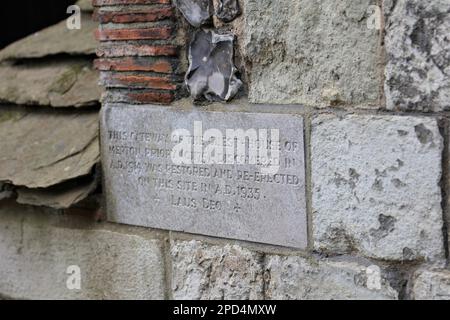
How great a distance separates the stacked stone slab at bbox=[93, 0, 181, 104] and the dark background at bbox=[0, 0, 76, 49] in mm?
2278

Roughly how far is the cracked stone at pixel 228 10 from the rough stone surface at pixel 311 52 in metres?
0.04

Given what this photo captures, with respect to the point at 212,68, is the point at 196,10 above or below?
above

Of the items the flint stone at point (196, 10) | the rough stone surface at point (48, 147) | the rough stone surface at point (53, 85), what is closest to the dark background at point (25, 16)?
the rough stone surface at point (53, 85)

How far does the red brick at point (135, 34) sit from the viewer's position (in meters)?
3.19

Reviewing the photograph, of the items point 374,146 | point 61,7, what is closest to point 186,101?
point 374,146

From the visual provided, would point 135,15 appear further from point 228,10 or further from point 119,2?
point 228,10

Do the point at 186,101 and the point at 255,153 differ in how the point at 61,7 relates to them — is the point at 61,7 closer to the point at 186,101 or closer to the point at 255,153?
the point at 186,101

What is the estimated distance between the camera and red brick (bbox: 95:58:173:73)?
322 cm

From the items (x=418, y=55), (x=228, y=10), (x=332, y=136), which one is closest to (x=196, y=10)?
(x=228, y=10)

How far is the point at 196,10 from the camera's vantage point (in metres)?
3.10

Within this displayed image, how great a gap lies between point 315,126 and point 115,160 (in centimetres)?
91

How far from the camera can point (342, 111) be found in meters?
2.80

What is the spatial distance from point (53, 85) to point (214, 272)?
44.6 inches

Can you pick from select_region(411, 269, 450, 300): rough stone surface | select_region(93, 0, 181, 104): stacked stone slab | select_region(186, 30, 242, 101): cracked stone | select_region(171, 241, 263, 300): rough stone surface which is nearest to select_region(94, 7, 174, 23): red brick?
select_region(93, 0, 181, 104): stacked stone slab
